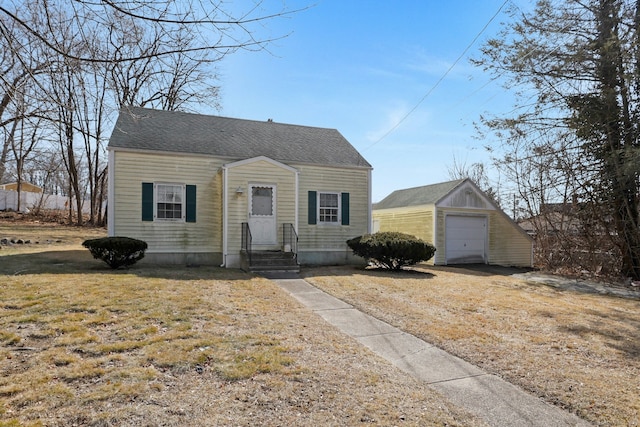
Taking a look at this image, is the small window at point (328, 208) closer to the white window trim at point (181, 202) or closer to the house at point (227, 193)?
the house at point (227, 193)

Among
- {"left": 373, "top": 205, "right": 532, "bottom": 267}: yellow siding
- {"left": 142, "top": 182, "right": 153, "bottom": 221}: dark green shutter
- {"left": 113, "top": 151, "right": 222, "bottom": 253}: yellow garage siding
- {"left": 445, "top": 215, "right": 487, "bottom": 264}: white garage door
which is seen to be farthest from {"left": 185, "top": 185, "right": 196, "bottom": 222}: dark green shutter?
{"left": 445, "top": 215, "right": 487, "bottom": 264}: white garage door

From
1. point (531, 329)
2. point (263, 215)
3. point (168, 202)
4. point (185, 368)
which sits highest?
point (168, 202)

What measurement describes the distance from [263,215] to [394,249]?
176 inches

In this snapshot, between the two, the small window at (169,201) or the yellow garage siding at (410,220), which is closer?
the small window at (169,201)

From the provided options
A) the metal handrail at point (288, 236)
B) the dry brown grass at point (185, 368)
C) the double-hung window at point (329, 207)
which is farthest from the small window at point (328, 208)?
the dry brown grass at point (185, 368)

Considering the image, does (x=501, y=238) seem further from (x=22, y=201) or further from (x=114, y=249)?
(x=22, y=201)

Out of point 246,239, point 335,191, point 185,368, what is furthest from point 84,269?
point 335,191

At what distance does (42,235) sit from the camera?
725 inches

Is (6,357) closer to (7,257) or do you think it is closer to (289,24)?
(289,24)

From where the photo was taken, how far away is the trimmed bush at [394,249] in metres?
11.8

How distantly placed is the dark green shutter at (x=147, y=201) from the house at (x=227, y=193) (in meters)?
0.03

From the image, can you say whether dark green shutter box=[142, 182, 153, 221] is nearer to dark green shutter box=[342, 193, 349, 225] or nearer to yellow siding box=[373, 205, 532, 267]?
dark green shutter box=[342, 193, 349, 225]

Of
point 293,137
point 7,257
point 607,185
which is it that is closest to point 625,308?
point 607,185

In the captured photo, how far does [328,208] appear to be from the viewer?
45.8ft
